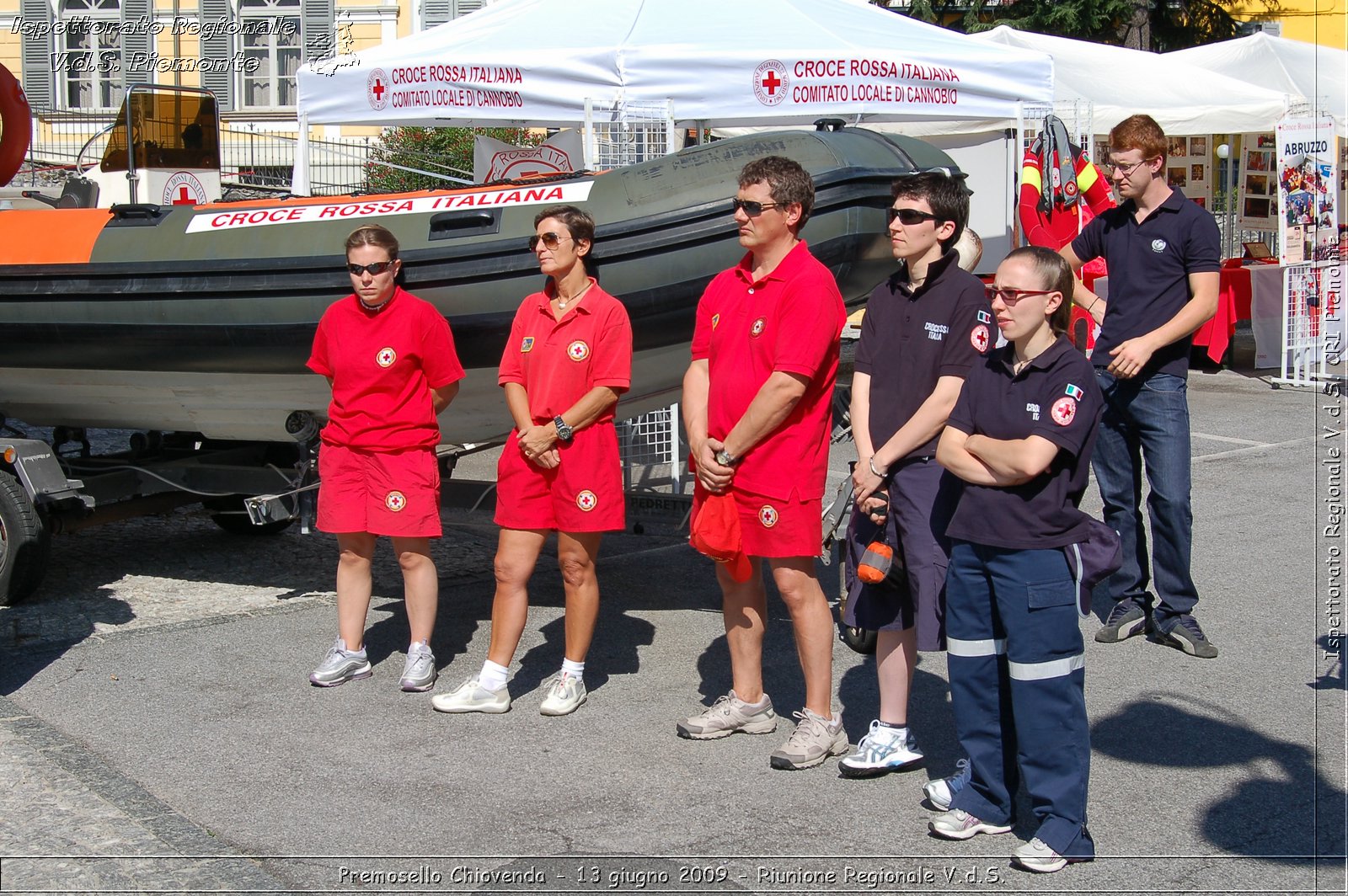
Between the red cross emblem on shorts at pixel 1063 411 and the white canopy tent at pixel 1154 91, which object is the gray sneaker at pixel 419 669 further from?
the white canopy tent at pixel 1154 91

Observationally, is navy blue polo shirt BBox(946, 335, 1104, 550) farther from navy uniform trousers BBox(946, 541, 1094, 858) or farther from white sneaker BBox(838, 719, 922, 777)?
white sneaker BBox(838, 719, 922, 777)

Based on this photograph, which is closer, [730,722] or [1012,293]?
[1012,293]

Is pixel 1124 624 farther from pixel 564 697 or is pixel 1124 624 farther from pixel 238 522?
pixel 238 522

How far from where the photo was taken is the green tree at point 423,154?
609 inches

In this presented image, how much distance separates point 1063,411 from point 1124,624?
2146mm

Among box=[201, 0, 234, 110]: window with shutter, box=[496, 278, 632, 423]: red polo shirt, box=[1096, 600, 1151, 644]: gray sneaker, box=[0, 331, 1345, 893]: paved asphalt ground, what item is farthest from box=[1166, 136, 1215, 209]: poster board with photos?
box=[201, 0, 234, 110]: window with shutter

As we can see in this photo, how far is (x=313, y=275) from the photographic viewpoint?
522cm

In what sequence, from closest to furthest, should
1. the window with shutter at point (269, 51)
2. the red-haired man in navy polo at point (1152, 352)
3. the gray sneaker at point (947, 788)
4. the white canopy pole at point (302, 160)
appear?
1. the gray sneaker at point (947, 788)
2. the red-haired man in navy polo at point (1152, 352)
3. the white canopy pole at point (302, 160)
4. the window with shutter at point (269, 51)

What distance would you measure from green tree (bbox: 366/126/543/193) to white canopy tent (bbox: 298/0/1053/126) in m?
6.48

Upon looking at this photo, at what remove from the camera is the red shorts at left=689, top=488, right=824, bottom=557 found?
3.83 meters

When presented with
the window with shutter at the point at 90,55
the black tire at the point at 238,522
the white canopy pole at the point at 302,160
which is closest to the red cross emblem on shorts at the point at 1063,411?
the black tire at the point at 238,522

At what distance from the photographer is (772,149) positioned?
16.7 ft

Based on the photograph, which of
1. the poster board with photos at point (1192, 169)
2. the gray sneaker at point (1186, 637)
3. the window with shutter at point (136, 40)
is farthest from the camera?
the window with shutter at point (136, 40)

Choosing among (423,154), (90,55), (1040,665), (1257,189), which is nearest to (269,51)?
(90,55)
